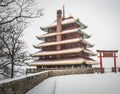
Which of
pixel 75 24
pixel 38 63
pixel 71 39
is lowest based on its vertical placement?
pixel 38 63

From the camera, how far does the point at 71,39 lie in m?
39.0

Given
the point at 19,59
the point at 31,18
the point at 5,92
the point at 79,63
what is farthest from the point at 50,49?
the point at 5,92

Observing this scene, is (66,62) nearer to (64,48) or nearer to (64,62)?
(64,62)

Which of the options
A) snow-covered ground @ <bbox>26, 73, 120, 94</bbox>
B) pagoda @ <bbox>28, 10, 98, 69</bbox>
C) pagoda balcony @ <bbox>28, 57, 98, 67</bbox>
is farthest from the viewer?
pagoda @ <bbox>28, 10, 98, 69</bbox>

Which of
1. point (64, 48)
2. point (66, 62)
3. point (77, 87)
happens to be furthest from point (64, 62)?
point (77, 87)

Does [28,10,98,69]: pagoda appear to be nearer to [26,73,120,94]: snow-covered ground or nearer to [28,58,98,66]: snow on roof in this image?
[28,58,98,66]: snow on roof

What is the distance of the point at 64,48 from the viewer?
4028 centimetres

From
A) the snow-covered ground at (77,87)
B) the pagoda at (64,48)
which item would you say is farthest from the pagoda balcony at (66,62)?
the snow-covered ground at (77,87)

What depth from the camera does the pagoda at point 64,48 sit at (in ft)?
119

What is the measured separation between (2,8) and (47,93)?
20.0 ft

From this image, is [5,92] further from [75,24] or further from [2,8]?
[75,24]

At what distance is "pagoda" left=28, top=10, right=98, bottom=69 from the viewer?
36.1 m

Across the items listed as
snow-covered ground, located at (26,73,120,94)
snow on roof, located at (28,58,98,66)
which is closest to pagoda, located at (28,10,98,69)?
snow on roof, located at (28,58,98,66)

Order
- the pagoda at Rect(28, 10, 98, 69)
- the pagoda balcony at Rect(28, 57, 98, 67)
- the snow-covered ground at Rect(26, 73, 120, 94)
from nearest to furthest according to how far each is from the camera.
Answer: the snow-covered ground at Rect(26, 73, 120, 94)
the pagoda balcony at Rect(28, 57, 98, 67)
the pagoda at Rect(28, 10, 98, 69)
